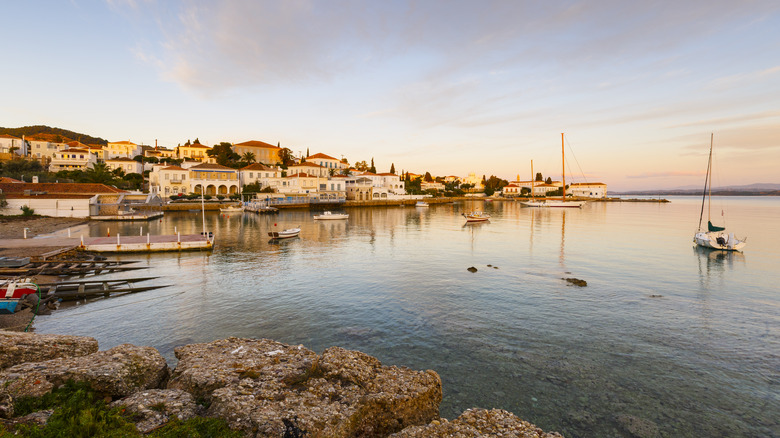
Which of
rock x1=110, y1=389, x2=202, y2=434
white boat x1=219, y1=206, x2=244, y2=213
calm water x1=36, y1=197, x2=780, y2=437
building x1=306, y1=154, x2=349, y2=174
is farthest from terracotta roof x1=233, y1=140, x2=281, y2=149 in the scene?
rock x1=110, y1=389, x2=202, y2=434

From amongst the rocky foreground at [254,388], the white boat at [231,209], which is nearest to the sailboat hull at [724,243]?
the rocky foreground at [254,388]

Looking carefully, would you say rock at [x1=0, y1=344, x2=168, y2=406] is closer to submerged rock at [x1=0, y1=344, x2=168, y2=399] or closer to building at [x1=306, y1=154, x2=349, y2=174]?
submerged rock at [x1=0, y1=344, x2=168, y2=399]

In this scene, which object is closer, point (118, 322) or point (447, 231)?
point (118, 322)

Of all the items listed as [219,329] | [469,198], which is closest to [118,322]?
[219,329]

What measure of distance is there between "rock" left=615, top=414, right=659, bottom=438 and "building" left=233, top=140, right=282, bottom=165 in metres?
132

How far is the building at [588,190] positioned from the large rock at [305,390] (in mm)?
188429

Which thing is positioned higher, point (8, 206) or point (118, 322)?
point (8, 206)

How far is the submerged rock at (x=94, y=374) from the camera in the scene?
6629 millimetres

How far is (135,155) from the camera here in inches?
4948

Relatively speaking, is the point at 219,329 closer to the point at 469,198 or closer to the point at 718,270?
the point at 718,270

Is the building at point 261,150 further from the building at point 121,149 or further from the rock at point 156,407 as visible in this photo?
the rock at point 156,407

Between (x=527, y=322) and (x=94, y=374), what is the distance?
14687 mm

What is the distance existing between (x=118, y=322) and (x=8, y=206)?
179ft

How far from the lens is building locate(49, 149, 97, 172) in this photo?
97.0 metres
